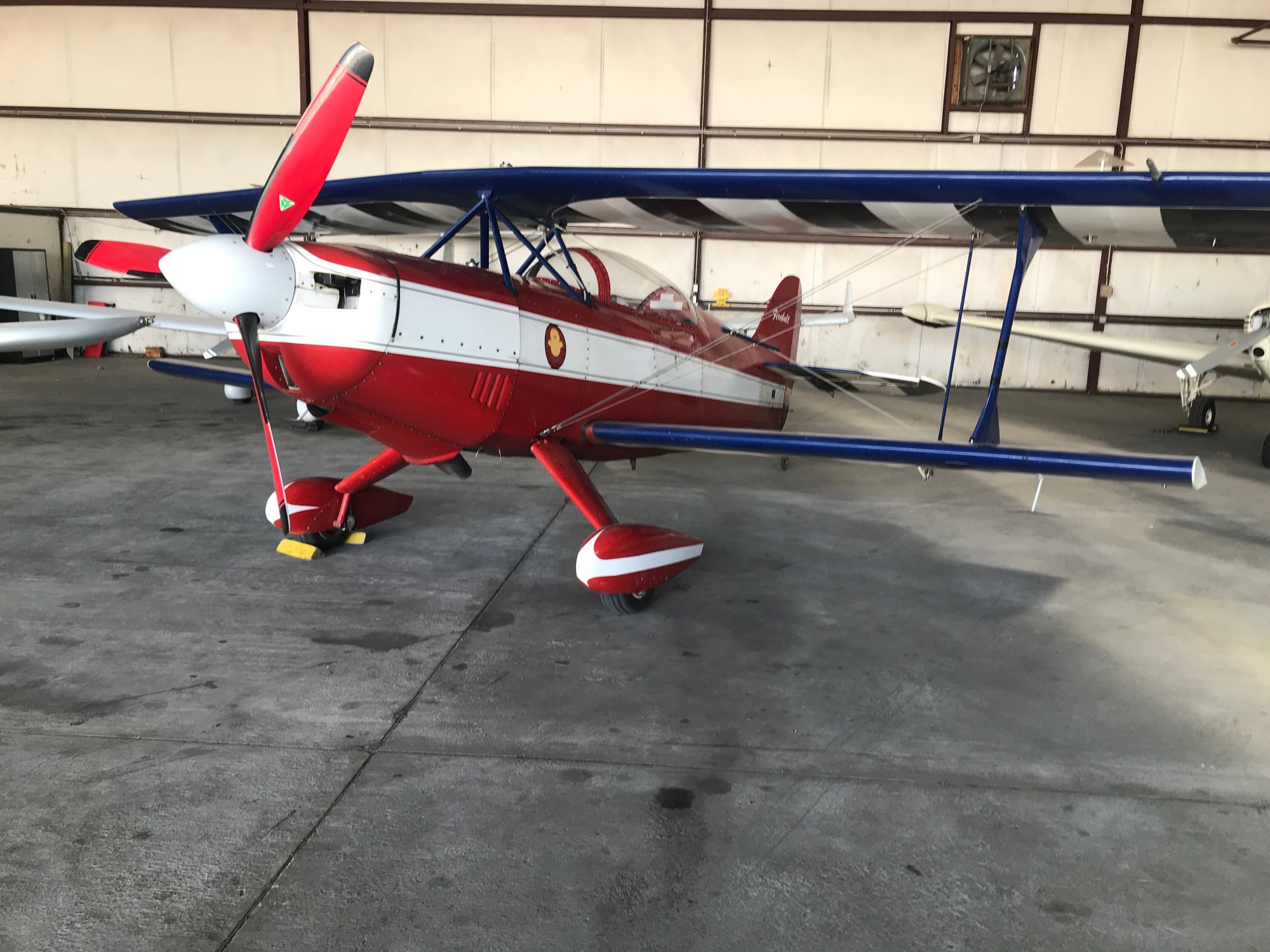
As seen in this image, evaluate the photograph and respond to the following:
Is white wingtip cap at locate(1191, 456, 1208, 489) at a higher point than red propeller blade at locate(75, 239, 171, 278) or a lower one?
lower

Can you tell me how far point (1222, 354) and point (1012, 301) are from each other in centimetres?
576

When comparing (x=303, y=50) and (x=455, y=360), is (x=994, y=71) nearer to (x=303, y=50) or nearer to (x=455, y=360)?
(x=303, y=50)

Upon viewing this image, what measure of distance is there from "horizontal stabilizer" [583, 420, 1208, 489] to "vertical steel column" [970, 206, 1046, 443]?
0.37 metres

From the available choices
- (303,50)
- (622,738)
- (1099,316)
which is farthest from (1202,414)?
(303,50)

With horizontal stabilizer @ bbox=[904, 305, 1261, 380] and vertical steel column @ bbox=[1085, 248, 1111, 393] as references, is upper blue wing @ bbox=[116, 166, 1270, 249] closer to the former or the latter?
horizontal stabilizer @ bbox=[904, 305, 1261, 380]

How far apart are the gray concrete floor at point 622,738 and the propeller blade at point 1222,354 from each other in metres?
3.08

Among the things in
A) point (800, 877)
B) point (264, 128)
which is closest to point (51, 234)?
point (264, 128)

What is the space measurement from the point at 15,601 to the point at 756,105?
13.8 metres

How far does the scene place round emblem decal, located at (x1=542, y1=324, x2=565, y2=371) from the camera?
429cm

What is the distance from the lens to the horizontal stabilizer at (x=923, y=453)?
3480 millimetres

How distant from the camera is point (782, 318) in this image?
7.55 meters

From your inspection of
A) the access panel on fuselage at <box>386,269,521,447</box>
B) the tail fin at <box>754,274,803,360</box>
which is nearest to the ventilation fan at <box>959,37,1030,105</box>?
the tail fin at <box>754,274,803,360</box>

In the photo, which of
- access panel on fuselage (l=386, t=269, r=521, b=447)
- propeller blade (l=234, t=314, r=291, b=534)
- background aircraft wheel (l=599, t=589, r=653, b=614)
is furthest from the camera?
background aircraft wheel (l=599, t=589, r=653, b=614)

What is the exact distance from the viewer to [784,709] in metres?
3.16
